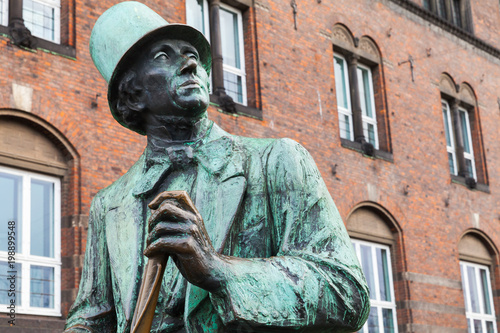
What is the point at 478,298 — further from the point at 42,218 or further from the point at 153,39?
the point at 153,39

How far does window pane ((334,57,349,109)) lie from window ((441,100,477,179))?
3715mm

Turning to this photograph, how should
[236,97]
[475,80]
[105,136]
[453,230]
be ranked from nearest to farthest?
[105,136], [236,97], [453,230], [475,80]

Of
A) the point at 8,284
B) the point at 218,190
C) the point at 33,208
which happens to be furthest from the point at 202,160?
the point at 33,208

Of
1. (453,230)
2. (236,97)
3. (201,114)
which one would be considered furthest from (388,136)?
(201,114)

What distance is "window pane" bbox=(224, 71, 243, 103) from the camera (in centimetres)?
1383

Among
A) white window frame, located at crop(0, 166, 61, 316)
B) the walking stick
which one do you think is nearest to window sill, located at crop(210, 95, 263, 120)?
white window frame, located at crop(0, 166, 61, 316)

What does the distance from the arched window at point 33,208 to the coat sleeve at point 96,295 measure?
8.13m

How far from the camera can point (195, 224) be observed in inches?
67.1

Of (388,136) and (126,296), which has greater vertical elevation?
(388,136)

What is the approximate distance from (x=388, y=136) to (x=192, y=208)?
15.4 metres

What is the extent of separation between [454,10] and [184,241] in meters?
20.3

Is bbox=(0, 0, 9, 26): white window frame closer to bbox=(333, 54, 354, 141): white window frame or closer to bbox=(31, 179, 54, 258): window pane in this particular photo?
bbox=(31, 179, 54, 258): window pane

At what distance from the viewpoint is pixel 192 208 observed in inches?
68.2

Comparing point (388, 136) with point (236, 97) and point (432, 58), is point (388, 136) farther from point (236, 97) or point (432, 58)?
point (236, 97)
